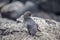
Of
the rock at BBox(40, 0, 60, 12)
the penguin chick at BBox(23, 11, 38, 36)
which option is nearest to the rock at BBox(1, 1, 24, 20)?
the penguin chick at BBox(23, 11, 38, 36)

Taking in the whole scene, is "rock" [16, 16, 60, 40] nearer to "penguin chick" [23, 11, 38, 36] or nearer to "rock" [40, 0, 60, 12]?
"penguin chick" [23, 11, 38, 36]

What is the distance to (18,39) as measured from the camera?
2279 millimetres

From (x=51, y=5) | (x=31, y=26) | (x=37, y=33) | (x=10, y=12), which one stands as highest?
(x=51, y=5)

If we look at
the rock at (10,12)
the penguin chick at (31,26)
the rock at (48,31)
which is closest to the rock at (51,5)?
the rock at (10,12)

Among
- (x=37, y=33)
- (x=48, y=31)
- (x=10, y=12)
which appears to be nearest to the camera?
(x=37, y=33)

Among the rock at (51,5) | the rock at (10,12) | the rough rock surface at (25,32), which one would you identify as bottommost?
the rough rock surface at (25,32)

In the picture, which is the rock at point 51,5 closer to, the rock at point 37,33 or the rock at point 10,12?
the rock at point 10,12

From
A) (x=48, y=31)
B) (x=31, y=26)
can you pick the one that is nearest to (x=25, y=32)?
(x=31, y=26)

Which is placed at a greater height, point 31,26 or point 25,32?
point 31,26

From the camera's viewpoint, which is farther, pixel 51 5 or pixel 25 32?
pixel 51 5

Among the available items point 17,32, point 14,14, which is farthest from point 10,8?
point 17,32

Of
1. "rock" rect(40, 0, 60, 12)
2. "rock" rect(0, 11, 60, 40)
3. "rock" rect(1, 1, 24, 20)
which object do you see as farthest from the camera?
"rock" rect(40, 0, 60, 12)

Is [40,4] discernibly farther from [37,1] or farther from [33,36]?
[33,36]

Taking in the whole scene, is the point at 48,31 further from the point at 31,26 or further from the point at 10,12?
the point at 10,12
